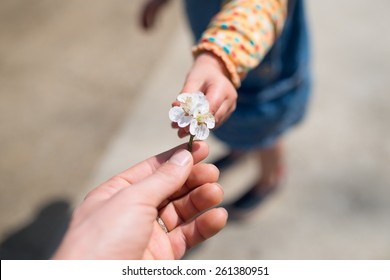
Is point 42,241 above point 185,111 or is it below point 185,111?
below

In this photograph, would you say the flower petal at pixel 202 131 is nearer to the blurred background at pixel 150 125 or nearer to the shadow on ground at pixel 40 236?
the blurred background at pixel 150 125

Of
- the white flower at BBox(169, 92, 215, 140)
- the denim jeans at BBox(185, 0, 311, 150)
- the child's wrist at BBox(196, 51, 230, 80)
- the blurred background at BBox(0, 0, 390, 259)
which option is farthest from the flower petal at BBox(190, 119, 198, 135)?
the blurred background at BBox(0, 0, 390, 259)

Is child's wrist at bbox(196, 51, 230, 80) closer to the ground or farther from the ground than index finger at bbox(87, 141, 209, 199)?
farther from the ground

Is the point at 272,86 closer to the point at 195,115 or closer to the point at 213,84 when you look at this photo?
the point at 213,84

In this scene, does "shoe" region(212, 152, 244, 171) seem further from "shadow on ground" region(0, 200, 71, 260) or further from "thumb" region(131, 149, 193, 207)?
"thumb" region(131, 149, 193, 207)
